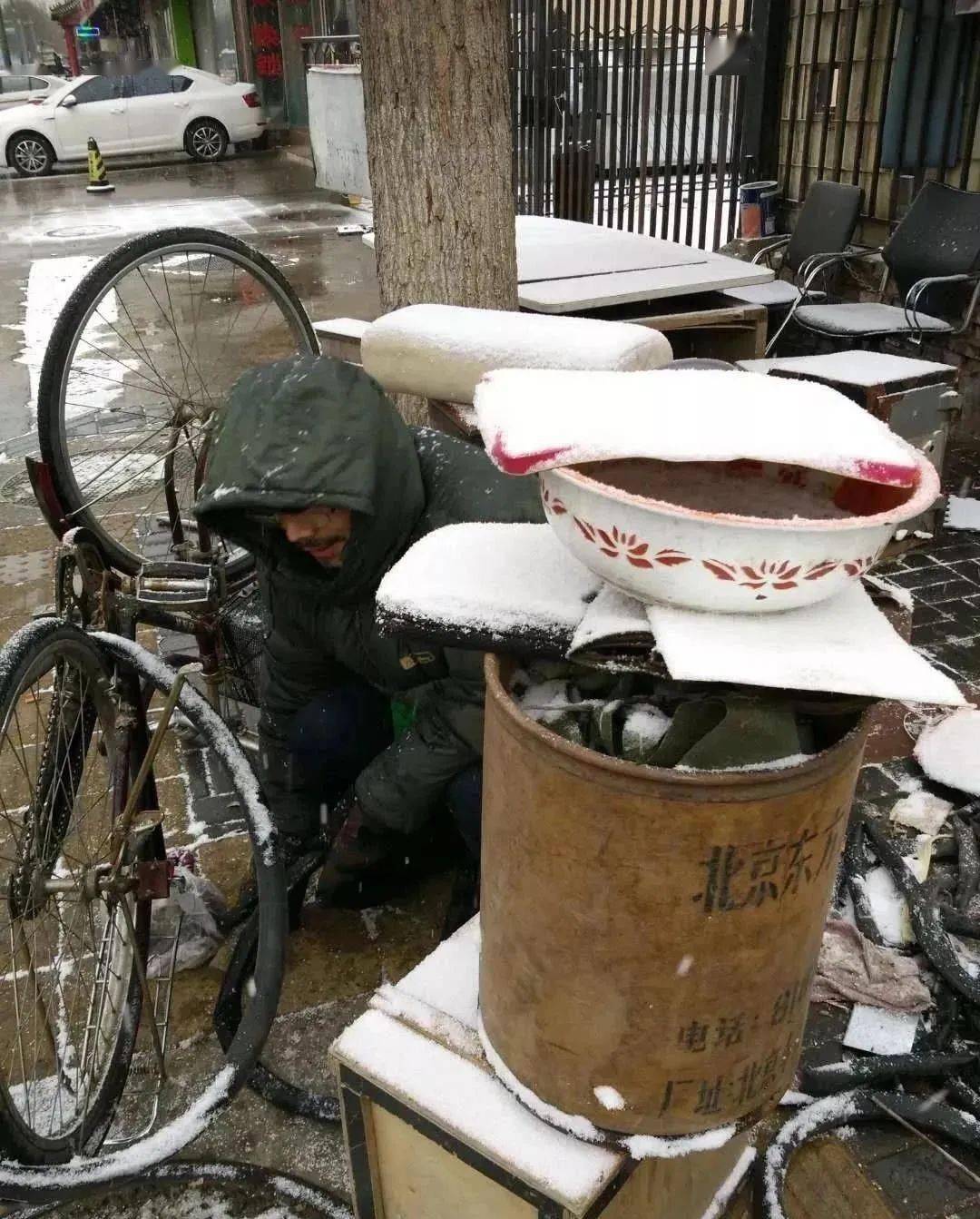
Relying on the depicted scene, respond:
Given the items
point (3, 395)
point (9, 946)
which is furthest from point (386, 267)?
point (3, 395)

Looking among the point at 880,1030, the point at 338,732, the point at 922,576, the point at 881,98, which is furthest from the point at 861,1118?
the point at 881,98

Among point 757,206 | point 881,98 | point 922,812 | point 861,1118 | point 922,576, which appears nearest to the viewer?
point 861,1118

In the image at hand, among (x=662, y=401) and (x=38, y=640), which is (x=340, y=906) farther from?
(x=662, y=401)

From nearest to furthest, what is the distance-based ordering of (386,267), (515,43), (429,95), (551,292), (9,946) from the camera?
(9,946) < (429,95) < (386,267) < (551,292) < (515,43)

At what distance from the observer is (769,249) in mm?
7637

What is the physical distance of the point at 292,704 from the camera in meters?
2.94

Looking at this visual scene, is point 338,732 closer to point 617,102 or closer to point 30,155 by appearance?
point 617,102

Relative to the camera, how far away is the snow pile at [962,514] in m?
5.29

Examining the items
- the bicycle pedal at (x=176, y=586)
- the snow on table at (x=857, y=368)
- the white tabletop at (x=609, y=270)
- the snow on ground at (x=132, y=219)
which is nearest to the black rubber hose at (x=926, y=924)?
the bicycle pedal at (x=176, y=586)

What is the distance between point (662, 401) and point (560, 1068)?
1012 millimetres

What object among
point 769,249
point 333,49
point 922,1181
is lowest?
point 922,1181

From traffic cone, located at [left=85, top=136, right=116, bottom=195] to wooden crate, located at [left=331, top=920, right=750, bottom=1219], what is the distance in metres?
17.2

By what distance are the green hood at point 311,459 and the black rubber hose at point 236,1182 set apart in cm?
135

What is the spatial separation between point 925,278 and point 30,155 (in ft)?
57.1
